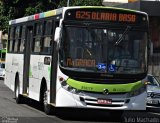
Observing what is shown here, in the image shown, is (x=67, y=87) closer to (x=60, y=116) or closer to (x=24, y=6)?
(x=60, y=116)

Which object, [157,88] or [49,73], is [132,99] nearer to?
[49,73]

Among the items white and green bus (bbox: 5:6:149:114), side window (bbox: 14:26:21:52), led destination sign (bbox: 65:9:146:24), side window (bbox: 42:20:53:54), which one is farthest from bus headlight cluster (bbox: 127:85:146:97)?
side window (bbox: 14:26:21:52)

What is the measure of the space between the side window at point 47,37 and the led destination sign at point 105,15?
141cm

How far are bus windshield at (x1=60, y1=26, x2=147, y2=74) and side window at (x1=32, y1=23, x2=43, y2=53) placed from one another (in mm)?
2726

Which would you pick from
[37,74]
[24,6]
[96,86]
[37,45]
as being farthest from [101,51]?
[24,6]

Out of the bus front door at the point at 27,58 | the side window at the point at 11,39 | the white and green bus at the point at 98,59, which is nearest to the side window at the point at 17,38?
the side window at the point at 11,39

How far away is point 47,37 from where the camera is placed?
16.5 metres

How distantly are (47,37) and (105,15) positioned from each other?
7.29 feet

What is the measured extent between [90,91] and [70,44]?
1.35 metres

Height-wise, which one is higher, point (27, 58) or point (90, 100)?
point (27, 58)

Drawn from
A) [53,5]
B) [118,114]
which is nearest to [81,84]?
[118,114]

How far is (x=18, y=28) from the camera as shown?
21.2m

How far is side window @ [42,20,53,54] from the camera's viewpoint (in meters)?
16.2

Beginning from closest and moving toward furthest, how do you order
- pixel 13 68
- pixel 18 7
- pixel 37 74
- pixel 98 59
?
1. pixel 98 59
2. pixel 37 74
3. pixel 13 68
4. pixel 18 7
